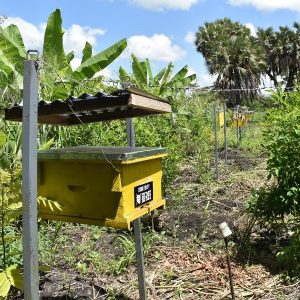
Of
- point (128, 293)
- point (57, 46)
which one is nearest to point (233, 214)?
point (128, 293)

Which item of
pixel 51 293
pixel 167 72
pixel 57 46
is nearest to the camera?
pixel 51 293

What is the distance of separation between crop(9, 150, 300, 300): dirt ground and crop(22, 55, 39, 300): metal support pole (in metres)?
1.85

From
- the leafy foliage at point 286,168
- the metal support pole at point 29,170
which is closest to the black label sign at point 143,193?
the metal support pole at point 29,170

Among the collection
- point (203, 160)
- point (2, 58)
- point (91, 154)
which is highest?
point (2, 58)

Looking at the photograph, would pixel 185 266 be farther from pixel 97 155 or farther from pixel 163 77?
pixel 163 77

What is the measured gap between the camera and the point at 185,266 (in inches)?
185

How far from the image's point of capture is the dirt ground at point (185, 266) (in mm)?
4083

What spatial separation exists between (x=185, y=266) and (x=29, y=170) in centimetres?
293

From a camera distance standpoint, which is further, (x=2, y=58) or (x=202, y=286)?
(x=2, y=58)

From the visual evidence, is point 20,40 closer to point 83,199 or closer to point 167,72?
point 83,199

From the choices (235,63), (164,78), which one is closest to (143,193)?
(164,78)

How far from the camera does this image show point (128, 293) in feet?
13.4

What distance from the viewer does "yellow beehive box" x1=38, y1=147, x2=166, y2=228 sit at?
8.96ft

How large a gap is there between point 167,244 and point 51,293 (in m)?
1.73
